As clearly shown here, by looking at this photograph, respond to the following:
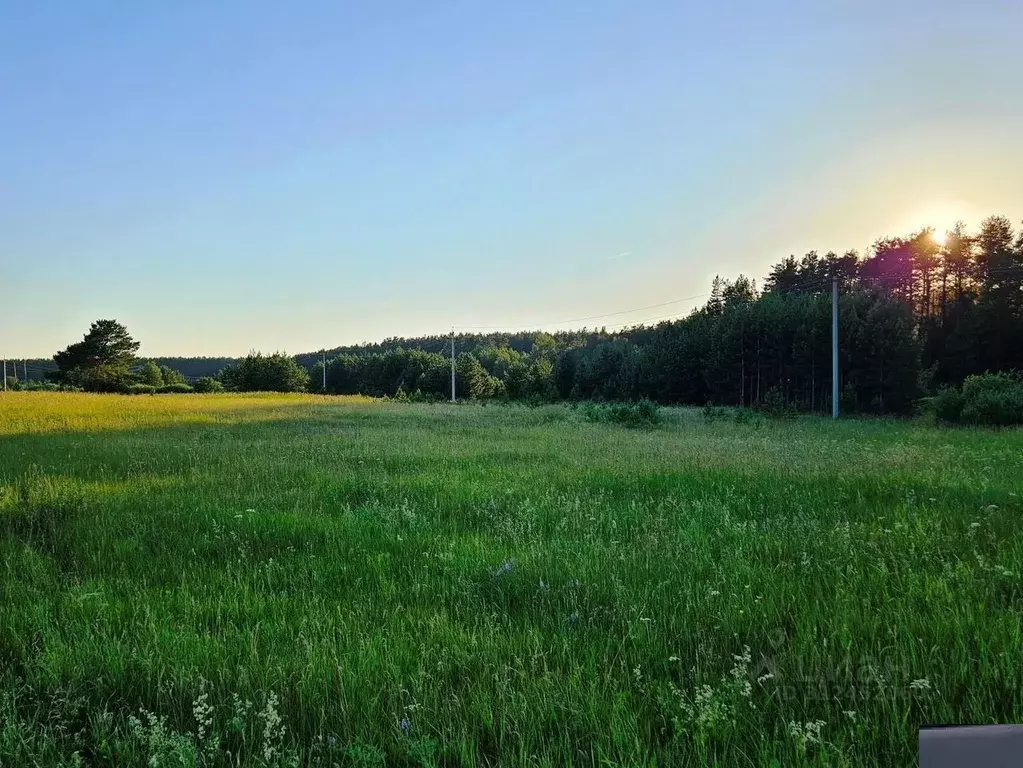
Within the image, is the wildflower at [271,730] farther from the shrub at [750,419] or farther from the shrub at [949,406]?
the shrub at [949,406]

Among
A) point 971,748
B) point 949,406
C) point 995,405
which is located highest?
point 971,748

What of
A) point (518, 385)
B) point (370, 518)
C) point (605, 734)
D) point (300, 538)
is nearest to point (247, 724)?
point (605, 734)

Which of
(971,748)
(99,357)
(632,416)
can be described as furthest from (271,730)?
(99,357)

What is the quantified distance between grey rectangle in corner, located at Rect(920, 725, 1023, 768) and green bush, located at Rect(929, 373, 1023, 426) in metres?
25.7

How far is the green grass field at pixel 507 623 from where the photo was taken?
8.17 ft

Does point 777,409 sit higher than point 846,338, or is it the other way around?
point 846,338

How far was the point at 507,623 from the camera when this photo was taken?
3.58 meters

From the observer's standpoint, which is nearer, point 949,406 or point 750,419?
point 949,406

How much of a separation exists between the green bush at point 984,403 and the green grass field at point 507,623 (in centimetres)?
1659

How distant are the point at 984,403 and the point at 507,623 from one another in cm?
2444

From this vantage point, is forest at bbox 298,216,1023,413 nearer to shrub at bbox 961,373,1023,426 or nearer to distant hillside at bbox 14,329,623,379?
shrub at bbox 961,373,1023,426

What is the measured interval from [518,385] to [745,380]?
1340 inches

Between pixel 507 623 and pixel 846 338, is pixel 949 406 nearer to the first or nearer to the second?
pixel 846 338

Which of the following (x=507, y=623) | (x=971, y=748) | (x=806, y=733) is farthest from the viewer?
(x=507, y=623)
